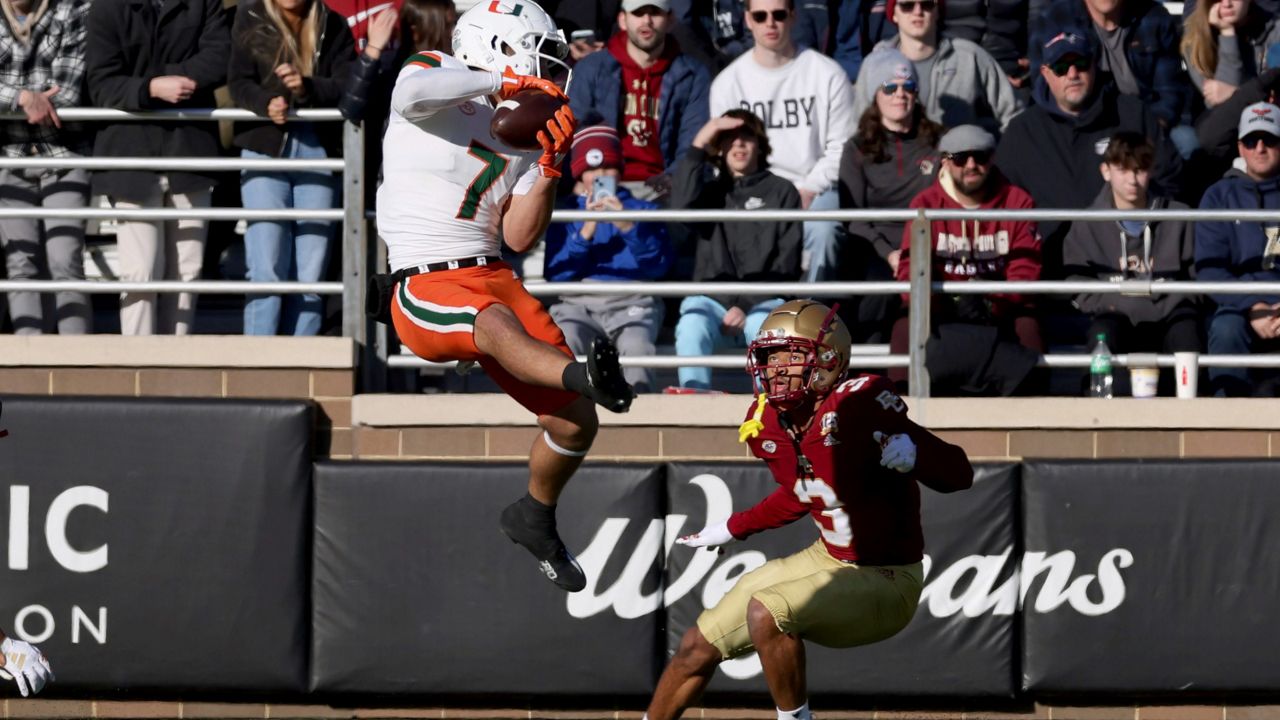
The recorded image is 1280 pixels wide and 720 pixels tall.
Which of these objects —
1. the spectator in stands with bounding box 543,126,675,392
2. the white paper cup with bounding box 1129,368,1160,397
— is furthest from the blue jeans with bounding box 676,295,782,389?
the white paper cup with bounding box 1129,368,1160,397

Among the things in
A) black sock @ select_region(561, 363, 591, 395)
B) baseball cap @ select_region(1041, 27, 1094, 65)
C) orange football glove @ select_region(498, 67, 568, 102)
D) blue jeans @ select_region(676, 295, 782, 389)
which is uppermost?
baseball cap @ select_region(1041, 27, 1094, 65)

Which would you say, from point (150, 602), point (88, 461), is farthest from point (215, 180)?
point (150, 602)

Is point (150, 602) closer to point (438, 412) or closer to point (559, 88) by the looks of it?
point (438, 412)

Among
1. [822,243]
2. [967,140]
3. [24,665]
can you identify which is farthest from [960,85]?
[24,665]

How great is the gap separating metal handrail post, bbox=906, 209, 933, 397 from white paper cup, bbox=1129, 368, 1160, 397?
3.21 ft

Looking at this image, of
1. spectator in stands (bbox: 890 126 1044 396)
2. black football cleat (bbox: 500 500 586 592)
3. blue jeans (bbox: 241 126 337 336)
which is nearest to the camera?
black football cleat (bbox: 500 500 586 592)

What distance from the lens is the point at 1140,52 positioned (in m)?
9.54

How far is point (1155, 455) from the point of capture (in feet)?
28.9

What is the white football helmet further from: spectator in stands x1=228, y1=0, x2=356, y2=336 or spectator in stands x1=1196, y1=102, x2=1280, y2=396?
spectator in stands x1=1196, y1=102, x2=1280, y2=396

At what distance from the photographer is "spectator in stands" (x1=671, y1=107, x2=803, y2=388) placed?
346 inches

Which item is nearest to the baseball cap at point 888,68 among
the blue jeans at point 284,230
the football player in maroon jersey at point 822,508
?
the football player in maroon jersey at point 822,508

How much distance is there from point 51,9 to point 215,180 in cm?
114

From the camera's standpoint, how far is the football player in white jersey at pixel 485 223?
6.05 meters

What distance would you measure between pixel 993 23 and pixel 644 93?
1.92 metres
